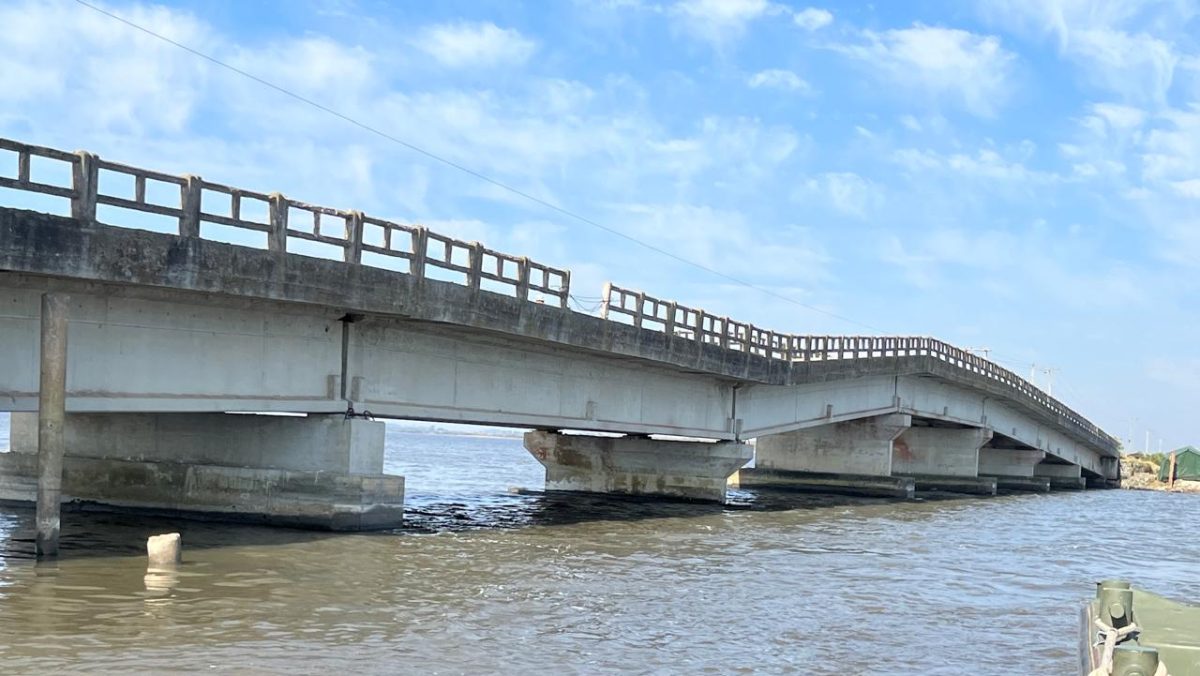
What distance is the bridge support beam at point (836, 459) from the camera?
151ft

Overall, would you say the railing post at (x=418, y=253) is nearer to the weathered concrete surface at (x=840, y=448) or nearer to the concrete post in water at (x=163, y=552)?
the concrete post in water at (x=163, y=552)

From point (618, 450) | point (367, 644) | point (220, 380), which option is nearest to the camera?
point (367, 644)

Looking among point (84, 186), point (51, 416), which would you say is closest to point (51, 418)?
point (51, 416)

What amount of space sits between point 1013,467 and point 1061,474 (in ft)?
29.7

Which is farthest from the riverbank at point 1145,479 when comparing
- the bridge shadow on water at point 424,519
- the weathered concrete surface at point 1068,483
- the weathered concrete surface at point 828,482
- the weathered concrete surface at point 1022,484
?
the bridge shadow on water at point 424,519

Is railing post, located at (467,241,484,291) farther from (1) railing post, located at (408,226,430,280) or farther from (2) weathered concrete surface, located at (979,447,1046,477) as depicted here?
(2) weathered concrete surface, located at (979,447,1046,477)

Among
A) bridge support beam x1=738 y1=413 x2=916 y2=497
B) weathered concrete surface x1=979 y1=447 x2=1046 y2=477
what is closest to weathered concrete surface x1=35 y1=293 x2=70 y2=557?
bridge support beam x1=738 y1=413 x2=916 y2=497

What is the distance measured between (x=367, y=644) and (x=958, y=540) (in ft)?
64.5

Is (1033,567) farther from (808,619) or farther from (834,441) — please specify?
(834,441)

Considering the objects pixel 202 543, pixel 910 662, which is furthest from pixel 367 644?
pixel 202 543

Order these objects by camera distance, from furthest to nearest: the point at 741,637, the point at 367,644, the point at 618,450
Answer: the point at 618,450 < the point at 741,637 < the point at 367,644

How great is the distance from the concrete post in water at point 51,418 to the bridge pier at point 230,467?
5.58 metres

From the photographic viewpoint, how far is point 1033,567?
74.4ft

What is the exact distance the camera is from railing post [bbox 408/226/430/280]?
885 inches
